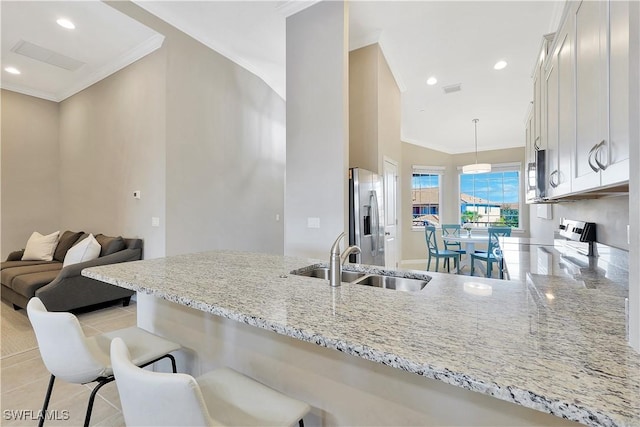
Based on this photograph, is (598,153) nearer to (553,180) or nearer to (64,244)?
(553,180)

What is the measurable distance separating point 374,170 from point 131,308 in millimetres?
3521

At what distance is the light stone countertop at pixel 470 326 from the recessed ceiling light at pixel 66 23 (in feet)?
11.3

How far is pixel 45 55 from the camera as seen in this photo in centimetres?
386

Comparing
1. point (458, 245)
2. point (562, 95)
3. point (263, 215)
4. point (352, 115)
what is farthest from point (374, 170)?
point (458, 245)

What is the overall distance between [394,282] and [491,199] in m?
6.77

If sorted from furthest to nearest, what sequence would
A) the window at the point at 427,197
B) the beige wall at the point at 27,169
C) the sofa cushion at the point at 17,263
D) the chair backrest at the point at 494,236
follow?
the window at the point at 427,197, the chair backrest at the point at 494,236, the beige wall at the point at 27,169, the sofa cushion at the point at 17,263

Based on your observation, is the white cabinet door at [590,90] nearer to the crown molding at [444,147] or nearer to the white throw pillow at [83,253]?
the white throw pillow at [83,253]

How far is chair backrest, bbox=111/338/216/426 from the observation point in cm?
70

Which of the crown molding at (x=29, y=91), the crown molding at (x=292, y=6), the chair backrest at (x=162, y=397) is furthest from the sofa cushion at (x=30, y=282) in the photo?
the crown molding at (x=292, y=6)

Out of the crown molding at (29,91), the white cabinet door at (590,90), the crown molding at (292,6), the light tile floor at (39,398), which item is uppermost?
the crown molding at (292,6)

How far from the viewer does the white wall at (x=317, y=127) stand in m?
2.88

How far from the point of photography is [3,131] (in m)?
4.59

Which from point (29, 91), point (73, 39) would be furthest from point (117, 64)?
point (29, 91)

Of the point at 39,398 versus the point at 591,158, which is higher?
the point at 591,158
